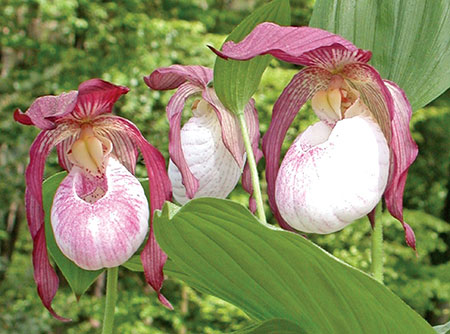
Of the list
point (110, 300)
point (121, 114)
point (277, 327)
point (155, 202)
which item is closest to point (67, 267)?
point (110, 300)

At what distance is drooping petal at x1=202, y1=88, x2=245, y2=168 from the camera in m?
0.69

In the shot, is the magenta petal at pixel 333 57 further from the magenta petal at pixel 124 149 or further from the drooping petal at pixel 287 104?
the magenta petal at pixel 124 149

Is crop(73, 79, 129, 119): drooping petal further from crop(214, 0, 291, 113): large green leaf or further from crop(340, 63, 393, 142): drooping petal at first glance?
crop(340, 63, 393, 142): drooping petal

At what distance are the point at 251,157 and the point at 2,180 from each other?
6.69 feet

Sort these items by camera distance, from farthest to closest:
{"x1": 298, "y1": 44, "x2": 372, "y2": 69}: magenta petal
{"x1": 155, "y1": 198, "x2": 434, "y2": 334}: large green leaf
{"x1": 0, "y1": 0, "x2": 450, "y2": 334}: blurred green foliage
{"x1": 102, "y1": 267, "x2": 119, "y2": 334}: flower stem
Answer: {"x1": 0, "y1": 0, "x2": 450, "y2": 334}: blurred green foliage, {"x1": 102, "y1": 267, "x2": 119, "y2": 334}: flower stem, {"x1": 298, "y1": 44, "x2": 372, "y2": 69}: magenta petal, {"x1": 155, "y1": 198, "x2": 434, "y2": 334}: large green leaf

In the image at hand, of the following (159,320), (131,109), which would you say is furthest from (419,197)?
(131,109)

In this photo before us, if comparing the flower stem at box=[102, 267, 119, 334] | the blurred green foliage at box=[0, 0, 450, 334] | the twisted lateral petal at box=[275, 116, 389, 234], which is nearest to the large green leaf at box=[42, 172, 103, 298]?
the flower stem at box=[102, 267, 119, 334]

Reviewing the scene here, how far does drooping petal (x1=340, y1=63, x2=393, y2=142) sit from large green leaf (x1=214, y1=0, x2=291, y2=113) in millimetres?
89

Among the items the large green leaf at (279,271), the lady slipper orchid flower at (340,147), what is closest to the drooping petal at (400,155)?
the lady slipper orchid flower at (340,147)

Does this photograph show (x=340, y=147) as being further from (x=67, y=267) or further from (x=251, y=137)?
(x=67, y=267)

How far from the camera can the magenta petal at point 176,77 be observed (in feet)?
2.27

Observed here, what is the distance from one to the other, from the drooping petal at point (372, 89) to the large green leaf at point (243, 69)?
0.09m

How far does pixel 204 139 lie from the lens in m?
0.71

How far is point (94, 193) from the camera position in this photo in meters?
0.70
